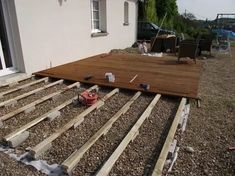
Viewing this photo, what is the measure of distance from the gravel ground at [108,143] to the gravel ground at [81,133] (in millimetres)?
179

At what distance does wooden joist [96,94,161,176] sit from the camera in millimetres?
1967

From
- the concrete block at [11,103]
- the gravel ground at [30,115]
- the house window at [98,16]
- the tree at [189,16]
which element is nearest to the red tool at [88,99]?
the gravel ground at [30,115]

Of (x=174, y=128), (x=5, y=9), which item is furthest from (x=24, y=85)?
(x=174, y=128)

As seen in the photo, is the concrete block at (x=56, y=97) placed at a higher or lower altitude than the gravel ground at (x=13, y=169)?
higher

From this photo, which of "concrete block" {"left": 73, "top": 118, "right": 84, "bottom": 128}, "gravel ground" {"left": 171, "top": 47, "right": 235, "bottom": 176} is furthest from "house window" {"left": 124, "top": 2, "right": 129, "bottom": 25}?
"concrete block" {"left": 73, "top": 118, "right": 84, "bottom": 128}

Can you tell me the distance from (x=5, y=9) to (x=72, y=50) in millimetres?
2120

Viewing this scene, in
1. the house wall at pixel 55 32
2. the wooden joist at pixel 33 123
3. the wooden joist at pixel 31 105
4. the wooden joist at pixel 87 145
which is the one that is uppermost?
the house wall at pixel 55 32

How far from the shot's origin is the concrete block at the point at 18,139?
2359 mm

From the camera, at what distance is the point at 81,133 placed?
265 cm

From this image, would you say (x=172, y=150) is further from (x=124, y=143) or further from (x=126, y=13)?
(x=126, y=13)

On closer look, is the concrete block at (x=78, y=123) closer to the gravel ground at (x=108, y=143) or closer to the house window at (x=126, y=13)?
the gravel ground at (x=108, y=143)

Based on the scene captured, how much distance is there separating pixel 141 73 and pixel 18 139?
10.7 feet

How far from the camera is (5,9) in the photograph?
438 centimetres

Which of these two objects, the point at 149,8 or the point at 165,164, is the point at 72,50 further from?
the point at 149,8
